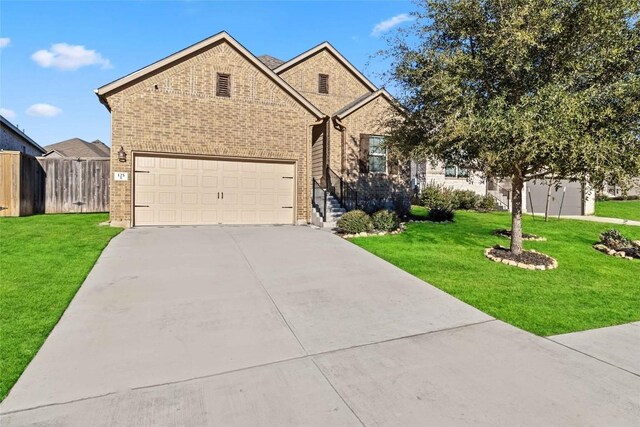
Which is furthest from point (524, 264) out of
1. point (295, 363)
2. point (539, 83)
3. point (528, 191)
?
point (528, 191)

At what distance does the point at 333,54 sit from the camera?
711 inches

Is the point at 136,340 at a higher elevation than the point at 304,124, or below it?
below

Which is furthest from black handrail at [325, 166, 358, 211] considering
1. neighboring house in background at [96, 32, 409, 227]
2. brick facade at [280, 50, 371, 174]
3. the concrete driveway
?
the concrete driveway

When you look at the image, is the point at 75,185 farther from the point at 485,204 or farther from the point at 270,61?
the point at 485,204

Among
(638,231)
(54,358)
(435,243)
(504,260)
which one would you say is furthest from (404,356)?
(638,231)

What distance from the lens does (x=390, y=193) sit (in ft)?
51.5

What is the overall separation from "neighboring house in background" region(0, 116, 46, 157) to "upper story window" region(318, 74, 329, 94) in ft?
50.4

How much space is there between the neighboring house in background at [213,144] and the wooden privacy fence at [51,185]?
4.22 metres

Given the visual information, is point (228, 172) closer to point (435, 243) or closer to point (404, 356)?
point (435, 243)

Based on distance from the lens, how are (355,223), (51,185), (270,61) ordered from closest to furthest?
(355,223) → (51,185) → (270,61)

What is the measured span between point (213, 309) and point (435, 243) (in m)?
6.96

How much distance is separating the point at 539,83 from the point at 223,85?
9.08 m

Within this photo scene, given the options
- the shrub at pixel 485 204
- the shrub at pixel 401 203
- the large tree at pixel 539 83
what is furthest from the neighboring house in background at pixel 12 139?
the shrub at pixel 485 204

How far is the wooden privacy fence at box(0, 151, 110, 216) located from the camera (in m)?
12.1
